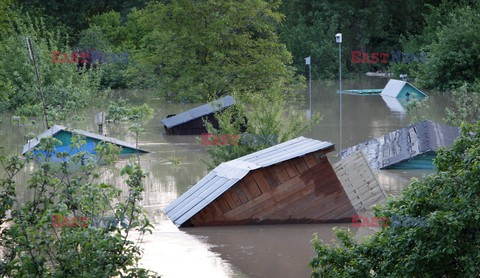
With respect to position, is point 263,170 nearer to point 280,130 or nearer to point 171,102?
point 280,130

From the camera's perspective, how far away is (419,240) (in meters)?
6.97

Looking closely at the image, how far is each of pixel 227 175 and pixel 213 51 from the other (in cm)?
1445

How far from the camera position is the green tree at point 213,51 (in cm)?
2706

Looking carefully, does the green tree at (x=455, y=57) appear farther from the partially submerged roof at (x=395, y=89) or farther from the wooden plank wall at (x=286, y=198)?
the wooden plank wall at (x=286, y=198)

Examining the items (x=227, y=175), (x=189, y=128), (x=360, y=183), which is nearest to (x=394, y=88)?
(x=189, y=128)

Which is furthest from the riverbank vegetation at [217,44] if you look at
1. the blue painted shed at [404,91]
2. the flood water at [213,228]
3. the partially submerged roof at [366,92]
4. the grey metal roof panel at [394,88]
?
the blue painted shed at [404,91]

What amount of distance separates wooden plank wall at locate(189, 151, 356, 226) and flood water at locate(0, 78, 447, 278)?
0.58ft

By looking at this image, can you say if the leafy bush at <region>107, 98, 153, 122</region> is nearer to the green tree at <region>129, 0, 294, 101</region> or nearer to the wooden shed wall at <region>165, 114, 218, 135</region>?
the green tree at <region>129, 0, 294, 101</region>

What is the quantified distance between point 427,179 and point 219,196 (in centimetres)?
587

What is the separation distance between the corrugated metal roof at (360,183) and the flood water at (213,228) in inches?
37.7

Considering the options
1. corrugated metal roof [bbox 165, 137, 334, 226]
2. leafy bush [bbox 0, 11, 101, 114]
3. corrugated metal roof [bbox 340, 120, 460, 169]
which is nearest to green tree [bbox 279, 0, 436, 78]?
leafy bush [bbox 0, 11, 101, 114]

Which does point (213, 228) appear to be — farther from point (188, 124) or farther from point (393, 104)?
point (393, 104)

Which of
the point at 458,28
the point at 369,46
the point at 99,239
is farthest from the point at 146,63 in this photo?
the point at 369,46

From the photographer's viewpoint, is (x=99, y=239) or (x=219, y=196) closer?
(x=99, y=239)
